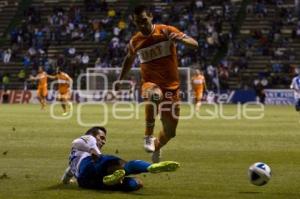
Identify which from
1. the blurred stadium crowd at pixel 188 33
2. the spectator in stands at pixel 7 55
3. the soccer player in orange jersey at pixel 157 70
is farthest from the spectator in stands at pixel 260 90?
the soccer player in orange jersey at pixel 157 70

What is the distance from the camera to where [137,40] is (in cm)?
1385

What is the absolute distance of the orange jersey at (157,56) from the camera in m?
13.7

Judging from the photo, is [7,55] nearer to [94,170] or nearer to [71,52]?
[71,52]

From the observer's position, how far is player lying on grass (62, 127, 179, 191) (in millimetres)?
10656

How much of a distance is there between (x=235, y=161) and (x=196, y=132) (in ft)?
31.2

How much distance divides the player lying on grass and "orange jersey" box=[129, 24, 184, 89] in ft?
9.64

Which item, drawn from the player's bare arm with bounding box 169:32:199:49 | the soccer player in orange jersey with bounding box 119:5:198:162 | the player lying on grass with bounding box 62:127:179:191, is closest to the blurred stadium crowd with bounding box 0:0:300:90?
the soccer player in orange jersey with bounding box 119:5:198:162

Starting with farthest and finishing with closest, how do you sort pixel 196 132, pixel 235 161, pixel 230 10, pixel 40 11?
pixel 40 11 → pixel 230 10 → pixel 196 132 → pixel 235 161

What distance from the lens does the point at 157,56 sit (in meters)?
13.9

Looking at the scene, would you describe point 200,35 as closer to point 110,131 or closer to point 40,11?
point 40,11

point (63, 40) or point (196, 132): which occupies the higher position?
point (63, 40)

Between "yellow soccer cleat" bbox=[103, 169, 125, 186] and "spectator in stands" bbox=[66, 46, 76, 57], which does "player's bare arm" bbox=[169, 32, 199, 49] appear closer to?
"yellow soccer cleat" bbox=[103, 169, 125, 186]

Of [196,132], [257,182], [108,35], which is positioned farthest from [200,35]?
[257,182]

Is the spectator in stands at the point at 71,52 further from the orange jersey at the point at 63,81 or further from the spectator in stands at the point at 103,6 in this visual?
the orange jersey at the point at 63,81
